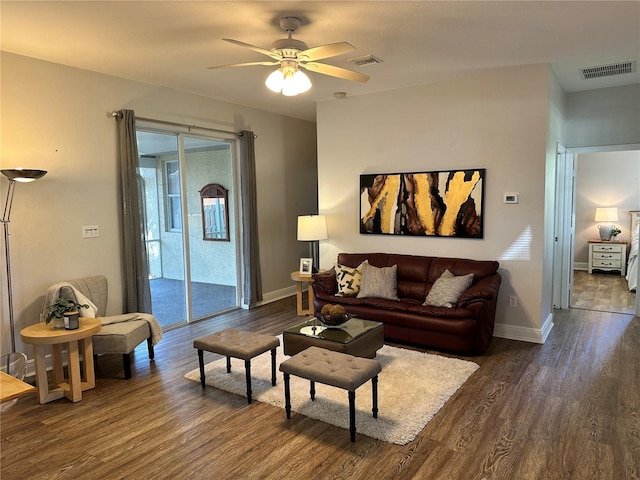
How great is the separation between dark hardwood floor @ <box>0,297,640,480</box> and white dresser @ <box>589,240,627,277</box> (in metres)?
4.84

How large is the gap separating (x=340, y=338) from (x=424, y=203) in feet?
7.41

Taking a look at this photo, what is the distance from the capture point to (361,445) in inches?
106

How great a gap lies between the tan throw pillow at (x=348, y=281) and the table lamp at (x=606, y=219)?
5.77 metres

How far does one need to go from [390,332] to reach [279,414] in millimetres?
1765

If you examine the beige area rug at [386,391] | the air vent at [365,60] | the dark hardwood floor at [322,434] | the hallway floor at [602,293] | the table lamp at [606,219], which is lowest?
the dark hardwood floor at [322,434]

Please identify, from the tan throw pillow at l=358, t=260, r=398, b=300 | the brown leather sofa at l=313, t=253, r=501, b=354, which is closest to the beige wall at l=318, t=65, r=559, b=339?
the brown leather sofa at l=313, t=253, r=501, b=354

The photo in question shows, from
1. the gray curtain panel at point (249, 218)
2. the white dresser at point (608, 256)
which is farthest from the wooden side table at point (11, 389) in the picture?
the white dresser at point (608, 256)

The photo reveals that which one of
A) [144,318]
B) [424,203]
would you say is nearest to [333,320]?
[144,318]

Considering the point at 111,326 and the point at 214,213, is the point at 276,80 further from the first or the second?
the point at 214,213

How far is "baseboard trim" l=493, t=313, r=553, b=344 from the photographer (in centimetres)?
450

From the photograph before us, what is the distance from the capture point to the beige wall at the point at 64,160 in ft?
12.4

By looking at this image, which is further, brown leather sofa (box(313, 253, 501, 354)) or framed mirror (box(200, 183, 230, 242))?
framed mirror (box(200, 183, 230, 242))

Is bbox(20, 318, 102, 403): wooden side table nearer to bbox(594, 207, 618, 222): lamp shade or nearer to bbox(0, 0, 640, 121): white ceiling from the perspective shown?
bbox(0, 0, 640, 121): white ceiling

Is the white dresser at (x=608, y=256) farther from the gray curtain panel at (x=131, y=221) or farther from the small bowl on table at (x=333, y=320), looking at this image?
the gray curtain panel at (x=131, y=221)
